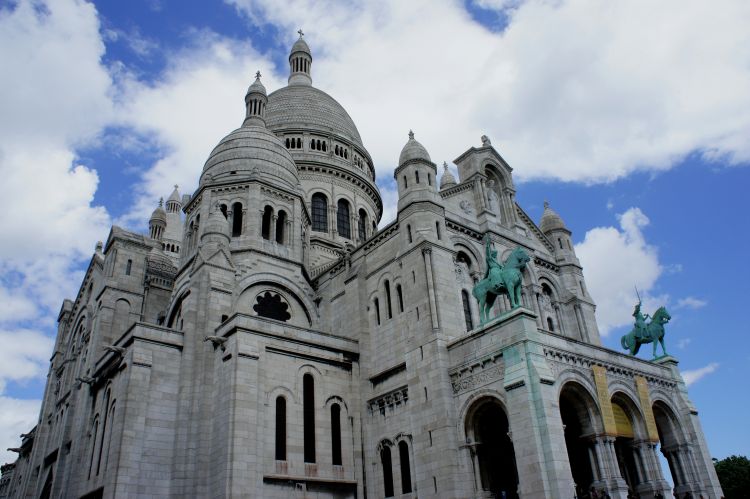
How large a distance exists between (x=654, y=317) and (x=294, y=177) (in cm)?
2392

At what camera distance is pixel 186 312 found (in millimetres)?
31047

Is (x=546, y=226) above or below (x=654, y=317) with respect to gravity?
above

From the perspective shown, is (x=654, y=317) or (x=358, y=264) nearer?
(x=654, y=317)

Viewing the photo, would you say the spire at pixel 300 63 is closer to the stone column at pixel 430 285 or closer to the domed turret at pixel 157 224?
the domed turret at pixel 157 224

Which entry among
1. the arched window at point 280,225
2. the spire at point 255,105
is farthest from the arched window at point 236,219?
the spire at point 255,105

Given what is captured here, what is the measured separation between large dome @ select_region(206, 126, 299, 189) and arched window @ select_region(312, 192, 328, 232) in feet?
23.3

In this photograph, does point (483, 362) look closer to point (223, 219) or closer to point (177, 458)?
point (177, 458)

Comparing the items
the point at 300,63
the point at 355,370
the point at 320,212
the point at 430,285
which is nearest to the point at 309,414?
the point at 355,370

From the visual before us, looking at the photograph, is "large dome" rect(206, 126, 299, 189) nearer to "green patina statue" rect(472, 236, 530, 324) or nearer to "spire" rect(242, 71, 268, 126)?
"spire" rect(242, 71, 268, 126)

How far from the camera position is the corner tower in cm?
4847

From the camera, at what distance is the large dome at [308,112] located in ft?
176

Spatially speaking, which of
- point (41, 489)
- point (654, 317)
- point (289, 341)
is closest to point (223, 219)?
point (289, 341)

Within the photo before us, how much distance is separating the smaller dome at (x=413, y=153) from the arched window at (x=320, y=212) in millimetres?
15289

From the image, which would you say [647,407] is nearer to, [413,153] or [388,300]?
[388,300]
